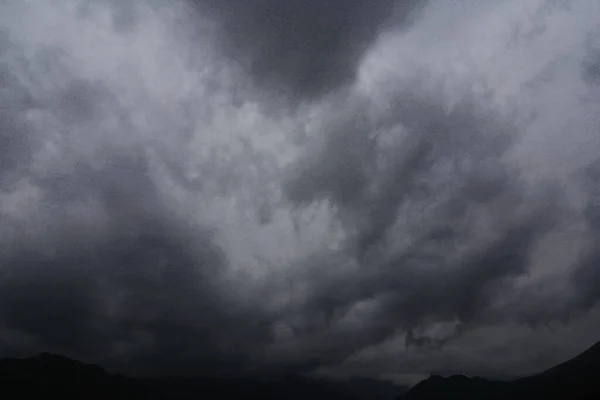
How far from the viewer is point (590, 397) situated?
19700 cm
